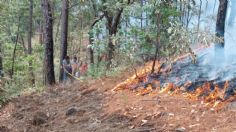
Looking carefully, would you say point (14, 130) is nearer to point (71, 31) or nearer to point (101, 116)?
point (101, 116)

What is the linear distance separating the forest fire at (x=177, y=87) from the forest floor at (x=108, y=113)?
195 millimetres

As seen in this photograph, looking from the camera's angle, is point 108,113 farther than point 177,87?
No

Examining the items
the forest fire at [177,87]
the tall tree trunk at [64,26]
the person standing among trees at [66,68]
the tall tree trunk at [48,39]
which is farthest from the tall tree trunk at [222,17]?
the person standing among trees at [66,68]

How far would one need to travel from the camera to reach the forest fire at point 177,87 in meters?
7.42

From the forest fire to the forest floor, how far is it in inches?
7.7

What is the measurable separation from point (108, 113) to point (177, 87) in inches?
60.8

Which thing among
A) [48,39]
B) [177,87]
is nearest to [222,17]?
[177,87]

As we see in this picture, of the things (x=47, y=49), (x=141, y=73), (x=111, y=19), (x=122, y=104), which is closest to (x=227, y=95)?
(x=122, y=104)

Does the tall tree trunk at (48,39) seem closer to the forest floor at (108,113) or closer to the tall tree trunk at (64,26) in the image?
the tall tree trunk at (64,26)

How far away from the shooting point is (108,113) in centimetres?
808

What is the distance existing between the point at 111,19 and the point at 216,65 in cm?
841

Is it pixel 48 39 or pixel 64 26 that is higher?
pixel 64 26

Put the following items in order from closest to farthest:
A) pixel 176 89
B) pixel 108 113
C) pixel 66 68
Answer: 1. pixel 108 113
2. pixel 176 89
3. pixel 66 68

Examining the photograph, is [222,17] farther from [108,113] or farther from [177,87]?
[108,113]
